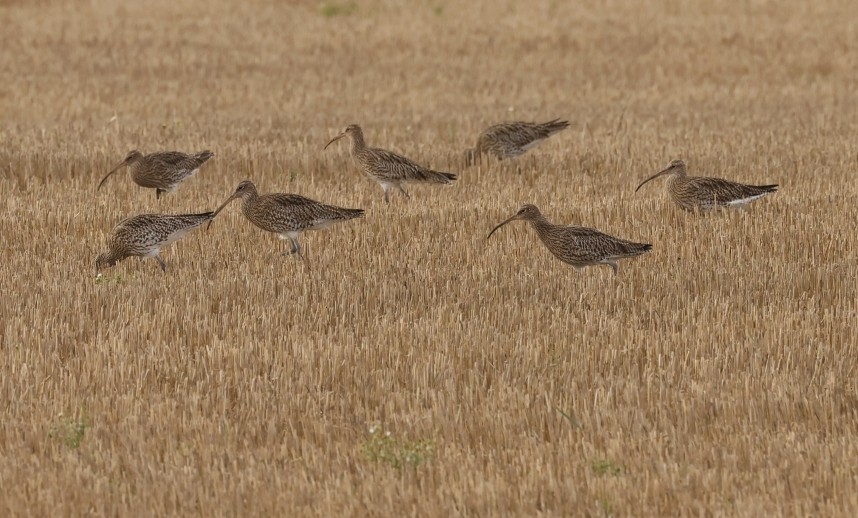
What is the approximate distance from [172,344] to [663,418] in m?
3.64

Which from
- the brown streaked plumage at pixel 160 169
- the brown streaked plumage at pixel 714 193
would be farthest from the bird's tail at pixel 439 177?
the brown streaked plumage at pixel 160 169

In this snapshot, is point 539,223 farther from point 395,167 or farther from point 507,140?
point 507,140

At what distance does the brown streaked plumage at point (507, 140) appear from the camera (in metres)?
18.0

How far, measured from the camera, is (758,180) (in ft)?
55.5

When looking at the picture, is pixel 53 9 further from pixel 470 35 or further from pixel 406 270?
pixel 406 270

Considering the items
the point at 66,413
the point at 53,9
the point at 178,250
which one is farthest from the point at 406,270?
the point at 53,9

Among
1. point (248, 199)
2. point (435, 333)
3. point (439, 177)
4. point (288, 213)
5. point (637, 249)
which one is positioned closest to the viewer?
point (435, 333)

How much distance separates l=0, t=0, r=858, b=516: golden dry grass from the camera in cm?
682

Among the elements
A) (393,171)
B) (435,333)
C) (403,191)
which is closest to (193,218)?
(393,171)

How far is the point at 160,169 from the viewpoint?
15602 millimetres

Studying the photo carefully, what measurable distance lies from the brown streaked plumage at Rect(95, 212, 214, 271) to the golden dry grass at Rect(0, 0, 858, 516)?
1.01 ft

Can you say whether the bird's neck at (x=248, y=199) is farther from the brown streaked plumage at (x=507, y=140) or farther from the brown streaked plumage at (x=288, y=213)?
the brown streaked plumage at (x=507, y=140)

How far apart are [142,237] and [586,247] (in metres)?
4.04

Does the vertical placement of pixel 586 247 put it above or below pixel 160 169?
above
